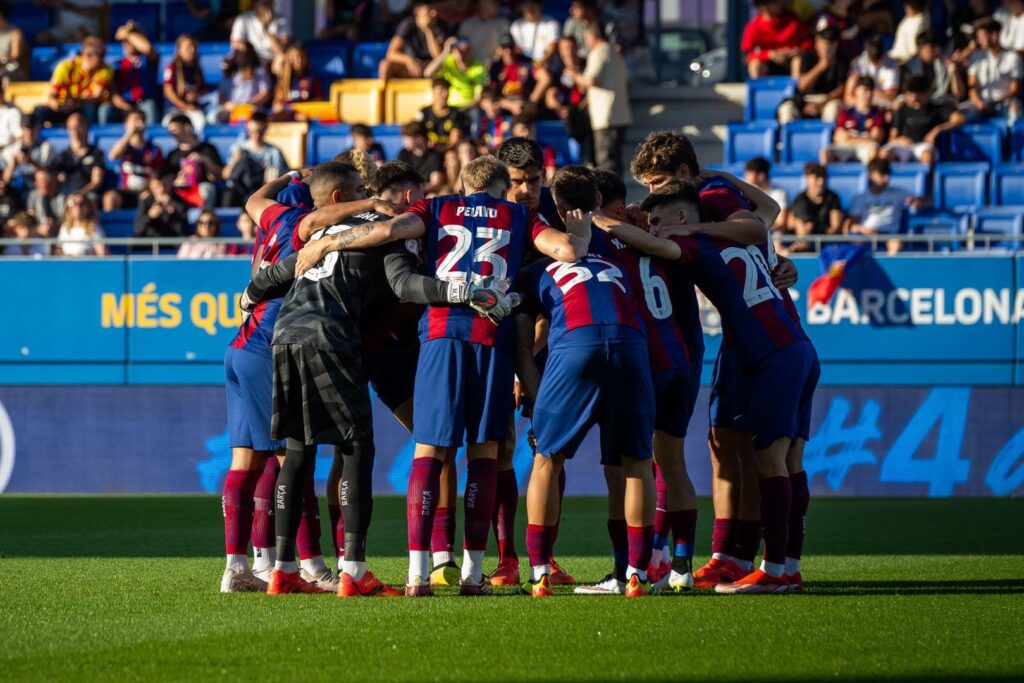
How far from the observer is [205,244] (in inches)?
594

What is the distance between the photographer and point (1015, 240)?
1407 centimetres

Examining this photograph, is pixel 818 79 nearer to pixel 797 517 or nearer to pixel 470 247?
pixel 797 517

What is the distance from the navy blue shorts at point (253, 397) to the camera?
752cm

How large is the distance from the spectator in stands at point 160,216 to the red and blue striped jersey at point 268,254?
805 centimetres

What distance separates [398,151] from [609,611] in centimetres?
1109

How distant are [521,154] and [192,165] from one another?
9.86 metres

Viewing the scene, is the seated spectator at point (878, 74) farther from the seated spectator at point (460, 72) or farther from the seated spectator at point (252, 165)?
the seated spectator at point (252, 165)

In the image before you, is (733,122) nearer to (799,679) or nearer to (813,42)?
(813,42)

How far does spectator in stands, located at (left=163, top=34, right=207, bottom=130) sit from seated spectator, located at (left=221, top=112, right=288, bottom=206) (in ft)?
7.51

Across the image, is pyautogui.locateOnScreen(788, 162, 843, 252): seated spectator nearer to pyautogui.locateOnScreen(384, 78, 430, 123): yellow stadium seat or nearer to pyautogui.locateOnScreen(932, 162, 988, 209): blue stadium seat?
pyautogui.locateOnScreen(932, 162, 988, 209): blue stadium seat

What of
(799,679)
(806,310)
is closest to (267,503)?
(799,679)

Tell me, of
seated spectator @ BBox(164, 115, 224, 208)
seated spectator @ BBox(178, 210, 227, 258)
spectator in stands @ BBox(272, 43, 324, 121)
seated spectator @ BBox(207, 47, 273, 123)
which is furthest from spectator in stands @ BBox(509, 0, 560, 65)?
seated spectator @ BBox(178, 210, 227, 258)

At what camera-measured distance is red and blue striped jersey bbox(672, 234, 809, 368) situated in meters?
7.49

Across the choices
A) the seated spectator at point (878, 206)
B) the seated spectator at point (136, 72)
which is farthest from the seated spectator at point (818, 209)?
the seated spectator at point (136, 72)
